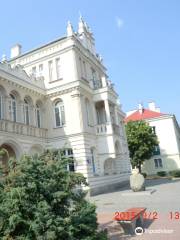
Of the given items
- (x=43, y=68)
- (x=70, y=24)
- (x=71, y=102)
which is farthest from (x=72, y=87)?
(x=70, y=24)

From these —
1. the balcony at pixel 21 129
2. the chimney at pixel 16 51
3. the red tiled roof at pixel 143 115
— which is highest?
the chimney at pixel 16 51

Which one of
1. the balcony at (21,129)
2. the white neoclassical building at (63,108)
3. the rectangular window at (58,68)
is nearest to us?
the balcony at (21,129)

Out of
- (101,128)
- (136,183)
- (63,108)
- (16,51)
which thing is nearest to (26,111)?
(63,108)

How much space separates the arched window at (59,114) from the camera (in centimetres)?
2392

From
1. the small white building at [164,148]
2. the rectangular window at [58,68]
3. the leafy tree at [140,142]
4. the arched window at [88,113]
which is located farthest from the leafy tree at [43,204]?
the small white building at [164,148]

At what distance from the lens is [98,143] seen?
81.7 feet

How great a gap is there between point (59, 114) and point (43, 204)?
58.1 feet

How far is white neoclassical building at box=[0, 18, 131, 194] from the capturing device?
20406 mm

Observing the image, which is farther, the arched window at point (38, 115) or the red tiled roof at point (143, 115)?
the red tiled roof at point (143, 115)

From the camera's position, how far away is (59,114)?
24.0m

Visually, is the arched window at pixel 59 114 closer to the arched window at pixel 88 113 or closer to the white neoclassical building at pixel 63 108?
the white neoclassical building at pixel 63 108

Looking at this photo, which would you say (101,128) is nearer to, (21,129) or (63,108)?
(63,108)

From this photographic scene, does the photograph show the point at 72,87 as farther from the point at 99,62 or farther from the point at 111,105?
the point at 99,62

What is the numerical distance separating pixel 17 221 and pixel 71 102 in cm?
1760
